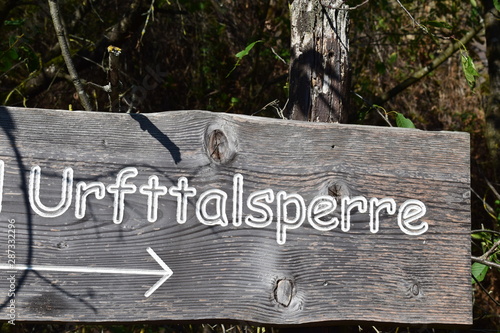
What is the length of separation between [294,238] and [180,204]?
0.33m

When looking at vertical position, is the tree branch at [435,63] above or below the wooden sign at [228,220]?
above

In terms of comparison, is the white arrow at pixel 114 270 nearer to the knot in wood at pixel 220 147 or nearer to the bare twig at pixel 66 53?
the knot in wood at pixel 220 147

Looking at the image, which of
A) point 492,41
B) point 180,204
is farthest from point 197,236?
point 492,41

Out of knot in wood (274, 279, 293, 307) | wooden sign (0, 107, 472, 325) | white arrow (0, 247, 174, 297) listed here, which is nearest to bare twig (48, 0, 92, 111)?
wooden sign (0, 107, 472, 325)

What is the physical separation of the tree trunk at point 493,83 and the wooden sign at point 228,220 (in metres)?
→ 2.26

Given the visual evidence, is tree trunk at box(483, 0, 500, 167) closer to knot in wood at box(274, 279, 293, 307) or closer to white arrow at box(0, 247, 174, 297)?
knot in wood at box(274, 279, 293, 307)

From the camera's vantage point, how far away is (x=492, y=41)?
12.6 ft

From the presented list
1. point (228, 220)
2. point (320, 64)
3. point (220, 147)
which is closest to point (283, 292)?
point (228, 220)

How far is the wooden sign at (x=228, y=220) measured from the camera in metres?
1.58

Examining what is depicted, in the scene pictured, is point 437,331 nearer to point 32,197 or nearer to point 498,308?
point 498,308

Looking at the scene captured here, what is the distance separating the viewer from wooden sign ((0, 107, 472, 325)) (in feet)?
5.17

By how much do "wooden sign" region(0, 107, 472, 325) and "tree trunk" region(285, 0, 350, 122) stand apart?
0.12m

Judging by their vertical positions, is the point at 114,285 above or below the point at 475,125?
below

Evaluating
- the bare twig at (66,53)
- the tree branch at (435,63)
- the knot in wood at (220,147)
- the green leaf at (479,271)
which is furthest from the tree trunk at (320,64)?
the tree branch at (435,63)
